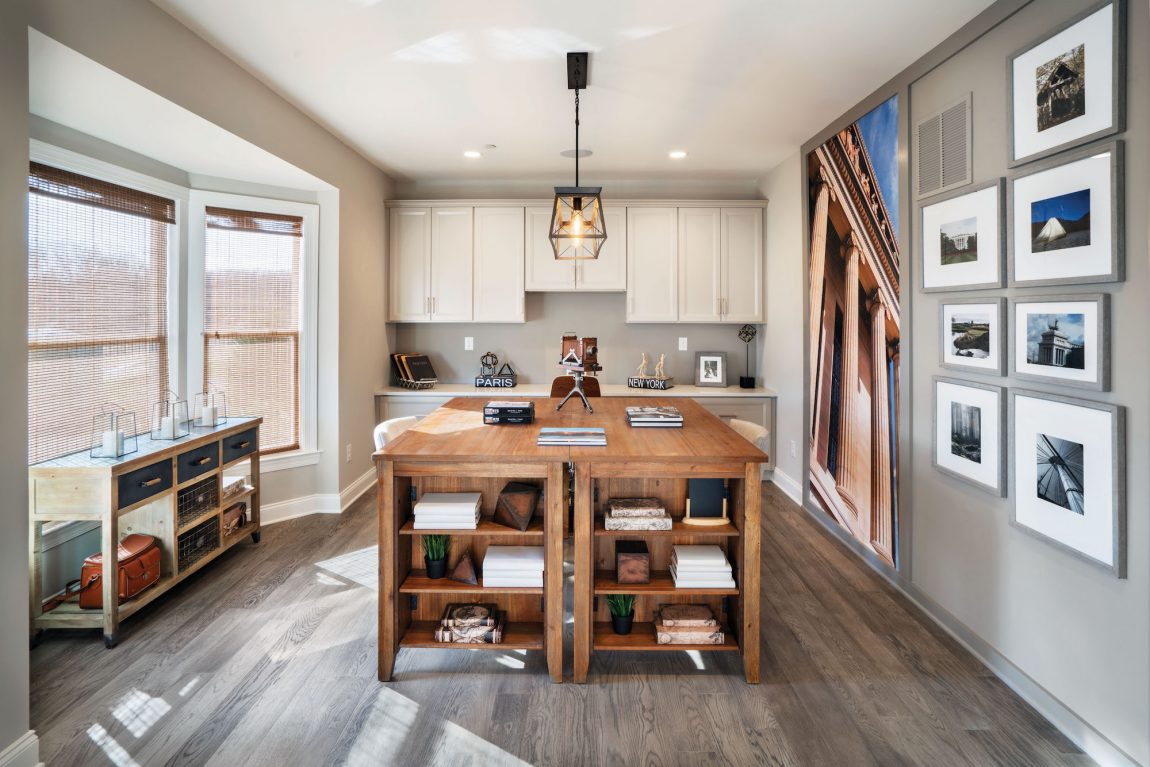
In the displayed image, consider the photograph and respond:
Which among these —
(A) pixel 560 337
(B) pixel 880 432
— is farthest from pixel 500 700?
(A) pixel 560 337

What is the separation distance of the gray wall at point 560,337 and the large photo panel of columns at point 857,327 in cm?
136

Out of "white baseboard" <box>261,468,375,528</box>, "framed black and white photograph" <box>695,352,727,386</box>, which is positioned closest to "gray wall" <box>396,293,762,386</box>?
"framed black and white photograph" <box>695,352,727,386</box>

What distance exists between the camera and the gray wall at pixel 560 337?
17.8 ft

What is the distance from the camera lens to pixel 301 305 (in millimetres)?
4074

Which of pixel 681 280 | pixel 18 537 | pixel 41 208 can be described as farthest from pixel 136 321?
pixel 681 280

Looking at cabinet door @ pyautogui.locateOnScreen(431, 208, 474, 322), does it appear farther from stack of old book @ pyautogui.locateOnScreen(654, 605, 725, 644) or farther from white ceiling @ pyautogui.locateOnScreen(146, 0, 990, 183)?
stack of old book @ pyautogui.locateOnScreen(654, 605, 725, 644)

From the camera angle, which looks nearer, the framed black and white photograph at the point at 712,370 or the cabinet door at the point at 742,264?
the cabinet door at the point at 742,264

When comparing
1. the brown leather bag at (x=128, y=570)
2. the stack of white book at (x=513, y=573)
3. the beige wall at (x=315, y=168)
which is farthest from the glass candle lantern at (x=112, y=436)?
the stack of white book at (x=513, y=573)

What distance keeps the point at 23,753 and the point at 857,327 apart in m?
3.95

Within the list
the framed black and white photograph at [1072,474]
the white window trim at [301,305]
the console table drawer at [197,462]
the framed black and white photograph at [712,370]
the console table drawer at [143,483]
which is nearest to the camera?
the framed black and white photograph at [1072,474]

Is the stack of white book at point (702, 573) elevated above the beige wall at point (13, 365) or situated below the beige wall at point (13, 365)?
below

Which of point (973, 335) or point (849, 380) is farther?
point (849, 380)

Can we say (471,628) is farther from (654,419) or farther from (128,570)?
(128,570)

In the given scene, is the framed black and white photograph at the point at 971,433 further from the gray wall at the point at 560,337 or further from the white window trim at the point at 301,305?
the white window trim at the point at 301,305
